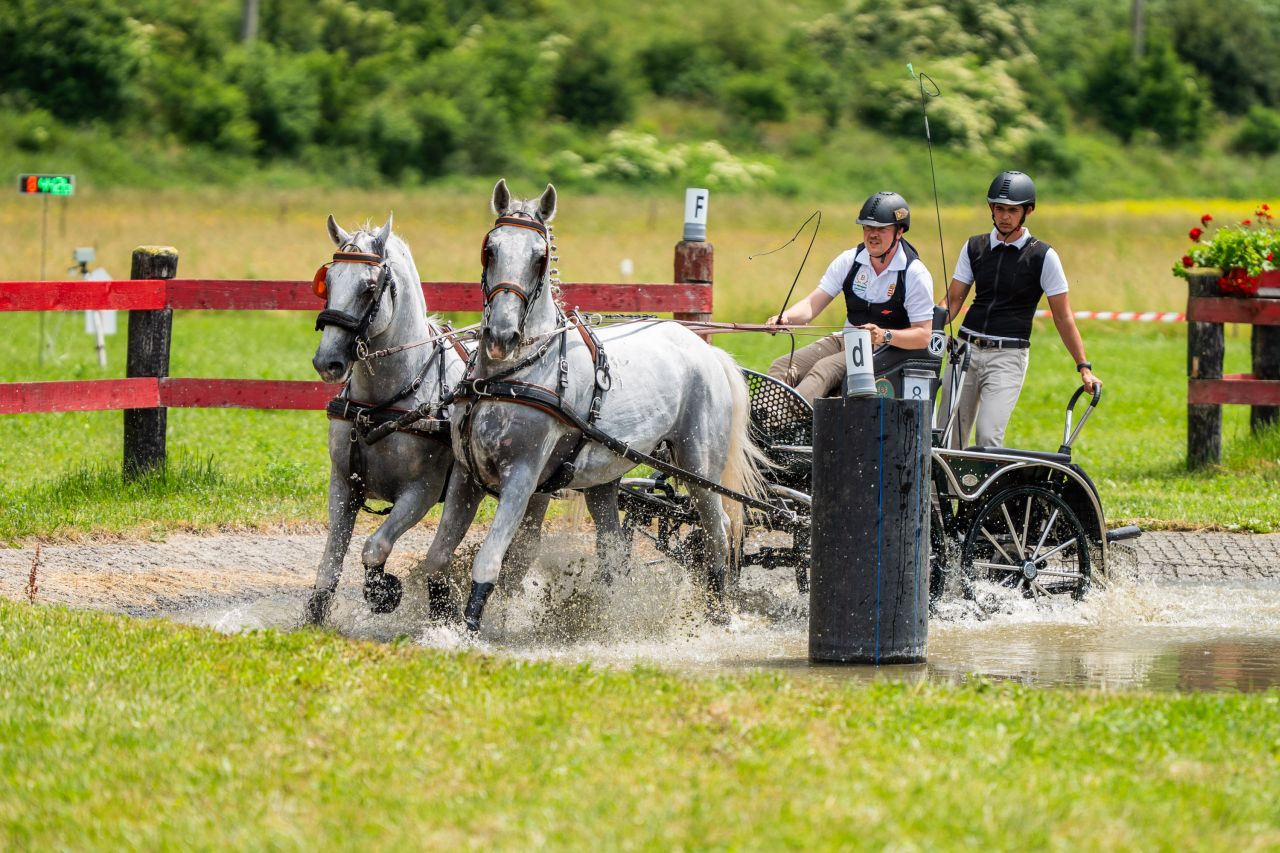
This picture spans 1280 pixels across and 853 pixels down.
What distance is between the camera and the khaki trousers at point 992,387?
9.25 metres

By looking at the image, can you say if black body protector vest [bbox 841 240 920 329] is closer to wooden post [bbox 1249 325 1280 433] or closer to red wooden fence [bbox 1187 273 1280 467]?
red wooden fence [bbox 1187 273 1280 467]

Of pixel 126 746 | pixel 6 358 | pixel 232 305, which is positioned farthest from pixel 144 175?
pixel 126 746

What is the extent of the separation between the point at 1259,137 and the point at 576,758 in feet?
181

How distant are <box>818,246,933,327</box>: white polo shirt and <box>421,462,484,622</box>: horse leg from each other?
2299 millimetres

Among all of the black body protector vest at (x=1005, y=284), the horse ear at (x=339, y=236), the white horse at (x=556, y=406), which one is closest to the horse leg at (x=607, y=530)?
the white horse at (x=556, y=406)

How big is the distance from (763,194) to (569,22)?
1647 cm

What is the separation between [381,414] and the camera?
24.7ft

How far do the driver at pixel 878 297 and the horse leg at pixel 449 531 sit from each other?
6.56ft

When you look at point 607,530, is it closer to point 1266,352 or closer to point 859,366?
point 859,366

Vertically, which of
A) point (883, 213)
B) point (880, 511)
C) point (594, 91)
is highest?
point (594, 91)

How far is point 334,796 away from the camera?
4.70 meters

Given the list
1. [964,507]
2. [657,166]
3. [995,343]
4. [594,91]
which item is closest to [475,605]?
[964,507]

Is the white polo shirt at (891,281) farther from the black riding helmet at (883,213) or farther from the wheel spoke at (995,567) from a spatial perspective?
the wheel spoke at (995,567)

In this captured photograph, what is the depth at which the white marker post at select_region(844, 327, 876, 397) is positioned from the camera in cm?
716
